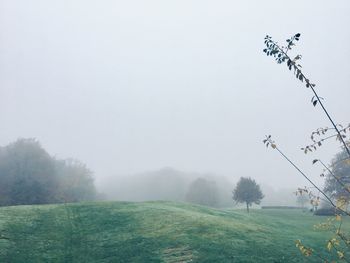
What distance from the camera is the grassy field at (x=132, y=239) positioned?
937 inches

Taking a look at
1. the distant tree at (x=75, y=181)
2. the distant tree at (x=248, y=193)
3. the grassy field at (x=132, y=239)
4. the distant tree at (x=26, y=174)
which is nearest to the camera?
the grassy field at (x=132, y=239)

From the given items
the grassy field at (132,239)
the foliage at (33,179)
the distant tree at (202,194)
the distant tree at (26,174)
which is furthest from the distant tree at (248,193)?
the distant tree at (26,174)

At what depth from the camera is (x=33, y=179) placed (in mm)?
72312

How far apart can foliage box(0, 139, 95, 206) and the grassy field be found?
36.2m

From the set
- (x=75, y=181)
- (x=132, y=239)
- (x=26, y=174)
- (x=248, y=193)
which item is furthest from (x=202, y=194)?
(x=132, y=239)

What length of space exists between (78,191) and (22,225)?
5789 centimetres

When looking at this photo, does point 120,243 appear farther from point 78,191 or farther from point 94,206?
point 78,191

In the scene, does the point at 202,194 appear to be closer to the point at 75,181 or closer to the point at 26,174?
the point at 75,181

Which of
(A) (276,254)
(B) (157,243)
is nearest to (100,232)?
(B) (157,243)

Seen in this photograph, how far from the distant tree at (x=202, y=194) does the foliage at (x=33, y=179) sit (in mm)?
25417

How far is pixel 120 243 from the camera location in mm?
26453

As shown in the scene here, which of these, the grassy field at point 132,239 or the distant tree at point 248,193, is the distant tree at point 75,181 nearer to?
the distant tree at point 248,193

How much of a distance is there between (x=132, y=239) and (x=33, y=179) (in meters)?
52.0

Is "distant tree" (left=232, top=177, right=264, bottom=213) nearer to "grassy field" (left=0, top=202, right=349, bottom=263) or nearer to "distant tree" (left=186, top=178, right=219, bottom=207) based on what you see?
"distant tree" (left=186, top=178, right=219, bottom=207)
